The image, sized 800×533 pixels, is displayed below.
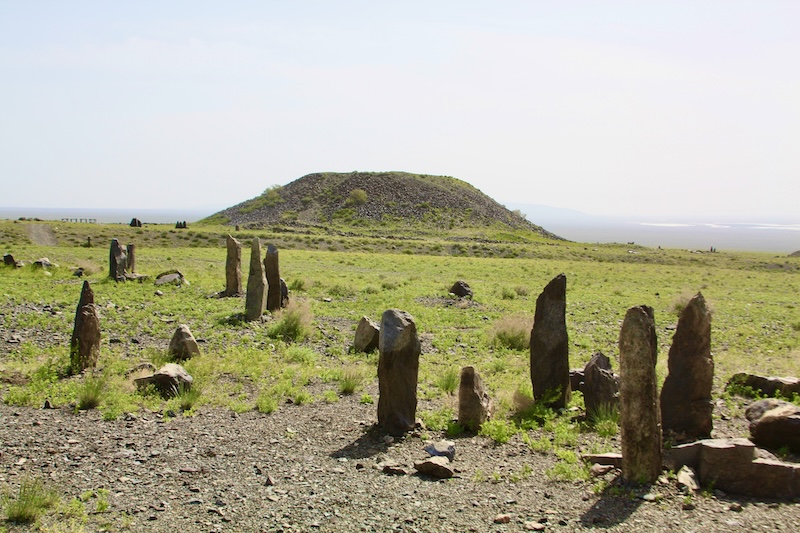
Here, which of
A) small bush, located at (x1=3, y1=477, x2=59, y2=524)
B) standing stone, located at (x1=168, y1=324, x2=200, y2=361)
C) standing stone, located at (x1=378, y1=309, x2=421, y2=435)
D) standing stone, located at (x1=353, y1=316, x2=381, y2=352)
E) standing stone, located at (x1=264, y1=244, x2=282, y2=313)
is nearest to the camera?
small bush, located at (x1=3, y1=477, x2=59, y2=524)

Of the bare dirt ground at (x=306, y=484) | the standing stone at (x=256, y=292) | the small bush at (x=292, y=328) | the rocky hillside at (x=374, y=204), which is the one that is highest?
the rocky hillside at (x=374, y=204)

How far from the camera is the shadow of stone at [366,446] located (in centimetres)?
974

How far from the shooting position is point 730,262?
6975cm

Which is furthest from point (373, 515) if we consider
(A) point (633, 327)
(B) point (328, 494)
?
(A) point (633, 327)

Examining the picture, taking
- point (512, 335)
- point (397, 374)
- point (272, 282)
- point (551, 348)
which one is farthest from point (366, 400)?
point (272, 282)

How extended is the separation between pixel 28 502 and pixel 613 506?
6765 mm

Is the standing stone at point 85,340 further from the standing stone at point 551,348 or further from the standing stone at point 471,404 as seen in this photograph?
the standing stone at point 551,348

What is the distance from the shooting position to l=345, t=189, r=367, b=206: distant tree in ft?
340

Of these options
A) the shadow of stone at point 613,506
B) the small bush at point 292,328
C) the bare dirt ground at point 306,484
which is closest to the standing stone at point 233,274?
the small bush at point 292,328

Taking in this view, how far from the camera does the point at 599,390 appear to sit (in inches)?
440

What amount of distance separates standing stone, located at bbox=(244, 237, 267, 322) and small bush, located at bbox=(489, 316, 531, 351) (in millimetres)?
7009

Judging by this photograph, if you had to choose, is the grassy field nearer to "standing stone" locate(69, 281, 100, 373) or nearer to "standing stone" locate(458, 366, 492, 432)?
"standing stone" locate(69, 281, 100, 373)

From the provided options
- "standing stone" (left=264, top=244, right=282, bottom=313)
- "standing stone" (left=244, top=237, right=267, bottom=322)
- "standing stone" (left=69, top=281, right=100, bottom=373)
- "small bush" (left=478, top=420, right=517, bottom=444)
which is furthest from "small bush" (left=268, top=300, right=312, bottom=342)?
"small bush" (left=478, top=420, right=517, bottom=444)

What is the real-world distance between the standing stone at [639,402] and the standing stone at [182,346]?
9994 millimetres
